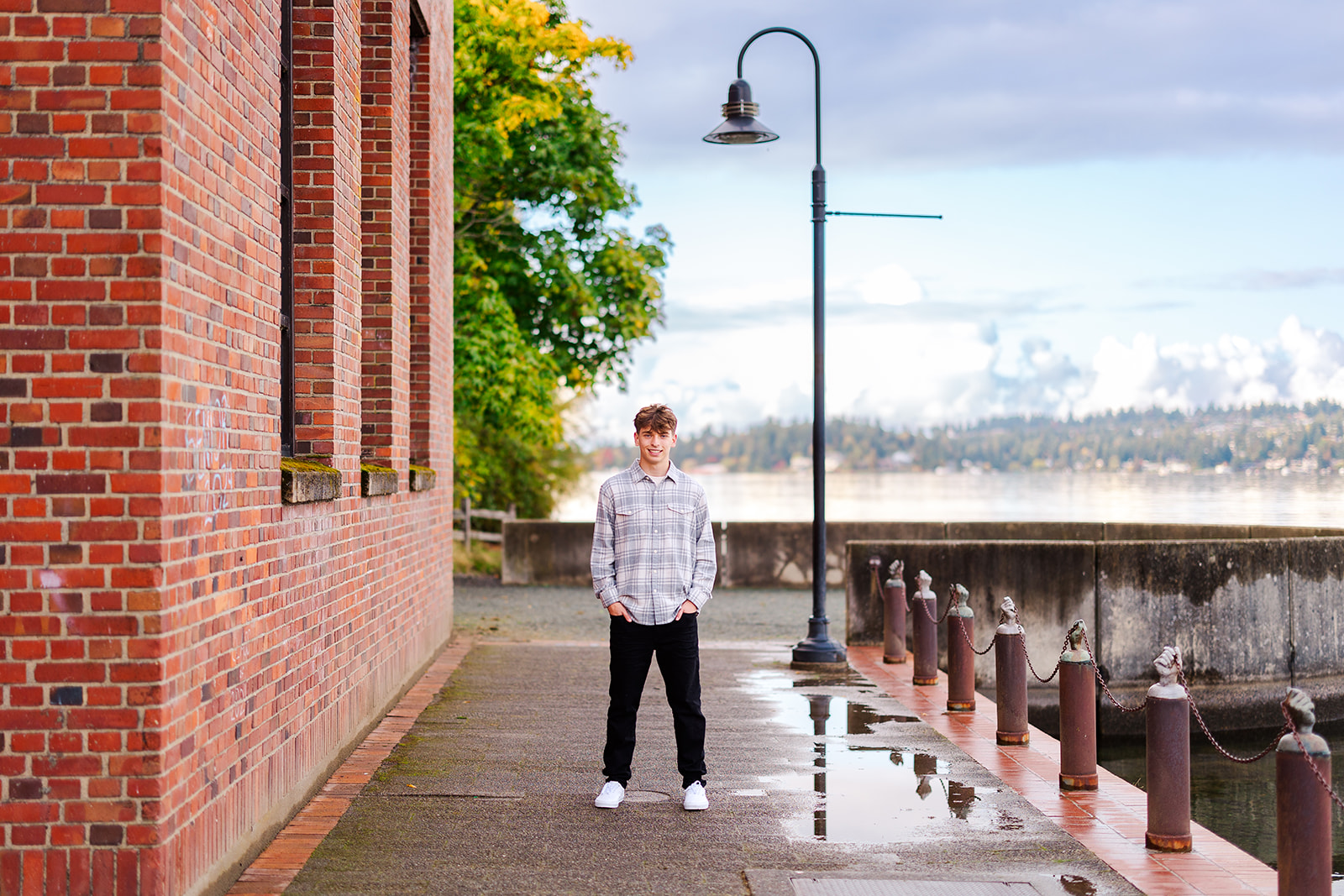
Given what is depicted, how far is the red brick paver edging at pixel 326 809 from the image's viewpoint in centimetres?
512

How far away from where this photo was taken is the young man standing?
6.24 metres

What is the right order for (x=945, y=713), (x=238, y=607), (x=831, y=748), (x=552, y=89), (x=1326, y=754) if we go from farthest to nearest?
1. (x=552, y=89)
2. (x=945, y=713)
3. (x=831, y=748)
4. (x=238, y=607)
5. (x=1326, y=754)

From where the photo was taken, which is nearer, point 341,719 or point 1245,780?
Answer: point 341,719

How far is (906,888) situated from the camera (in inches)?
198

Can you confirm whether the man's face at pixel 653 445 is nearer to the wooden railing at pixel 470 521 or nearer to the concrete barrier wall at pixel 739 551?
the concrete barrier wall at pixel 739 551

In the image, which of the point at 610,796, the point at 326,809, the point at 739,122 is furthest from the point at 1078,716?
the point at 739,122

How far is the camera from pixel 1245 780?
33.8ft

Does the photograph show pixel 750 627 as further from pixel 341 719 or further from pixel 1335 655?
pixel 341 719

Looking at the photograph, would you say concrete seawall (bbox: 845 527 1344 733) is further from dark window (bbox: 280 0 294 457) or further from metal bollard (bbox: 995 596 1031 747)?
dark window (bbox: 280 0 294 457)

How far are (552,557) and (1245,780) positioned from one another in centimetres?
1243

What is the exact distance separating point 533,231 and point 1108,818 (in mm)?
15947

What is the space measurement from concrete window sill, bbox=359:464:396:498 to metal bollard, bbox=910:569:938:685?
4.13 metres

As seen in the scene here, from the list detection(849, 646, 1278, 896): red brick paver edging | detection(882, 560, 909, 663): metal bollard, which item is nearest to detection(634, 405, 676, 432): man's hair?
detection(849, 646, 1278, 896): red brick paver edging

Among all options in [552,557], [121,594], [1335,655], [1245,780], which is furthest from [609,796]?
[552,557]
